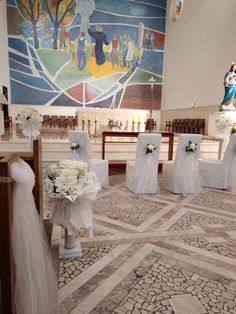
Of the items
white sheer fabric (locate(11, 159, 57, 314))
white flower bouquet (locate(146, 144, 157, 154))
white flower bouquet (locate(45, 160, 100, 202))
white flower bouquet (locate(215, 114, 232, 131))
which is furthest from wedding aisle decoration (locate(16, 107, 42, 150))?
white flower bouquet (locate(215, 114, 232, 131))

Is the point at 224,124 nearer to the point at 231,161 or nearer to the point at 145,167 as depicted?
the point at 231,161

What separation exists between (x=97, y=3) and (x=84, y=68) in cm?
329

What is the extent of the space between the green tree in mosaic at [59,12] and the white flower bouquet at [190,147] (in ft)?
35.3

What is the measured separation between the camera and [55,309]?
1.60 meters

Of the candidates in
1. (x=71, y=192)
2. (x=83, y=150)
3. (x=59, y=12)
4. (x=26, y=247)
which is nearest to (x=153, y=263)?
Result: (x=71, y=192)

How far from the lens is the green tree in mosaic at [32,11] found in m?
12.1

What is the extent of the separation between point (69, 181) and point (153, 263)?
110 cm

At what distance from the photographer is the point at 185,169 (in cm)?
448

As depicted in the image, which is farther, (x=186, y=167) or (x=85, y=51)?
(x=85, y=51)

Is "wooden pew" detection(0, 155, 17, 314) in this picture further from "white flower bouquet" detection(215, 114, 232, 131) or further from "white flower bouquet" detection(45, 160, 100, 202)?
"white flower bouquet" detection(215, 114, 232, 131)

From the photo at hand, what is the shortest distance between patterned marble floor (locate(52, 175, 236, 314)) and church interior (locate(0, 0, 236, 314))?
12 millimetres

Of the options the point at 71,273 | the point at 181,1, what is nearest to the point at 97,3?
the point at 181,1

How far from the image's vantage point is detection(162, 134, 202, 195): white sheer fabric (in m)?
4.41

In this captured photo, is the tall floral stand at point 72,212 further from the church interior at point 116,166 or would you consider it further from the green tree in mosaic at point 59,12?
the green tree in mosaic at point 59,12
